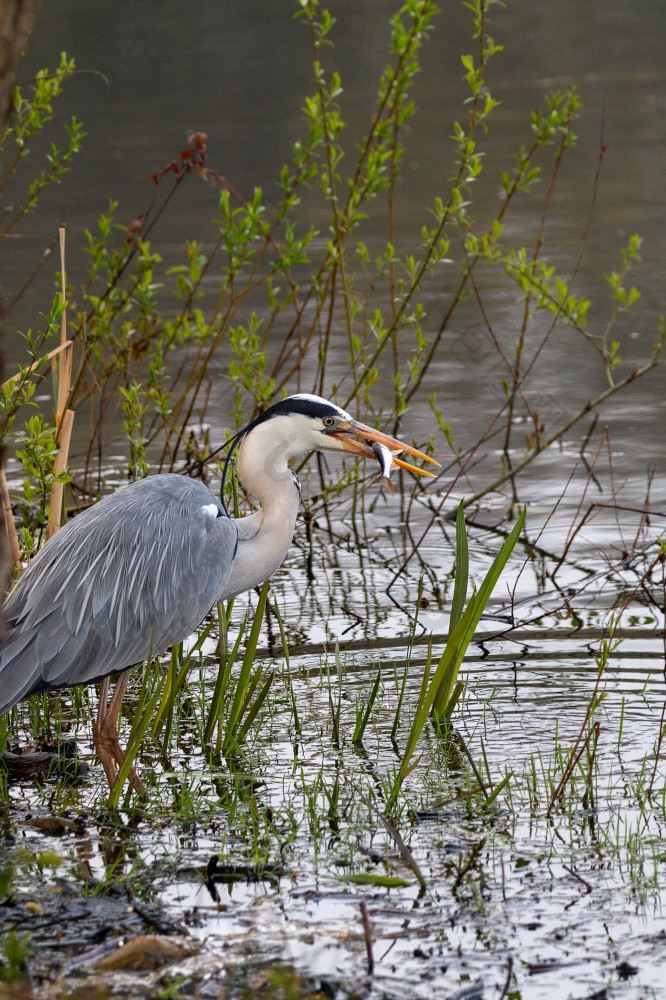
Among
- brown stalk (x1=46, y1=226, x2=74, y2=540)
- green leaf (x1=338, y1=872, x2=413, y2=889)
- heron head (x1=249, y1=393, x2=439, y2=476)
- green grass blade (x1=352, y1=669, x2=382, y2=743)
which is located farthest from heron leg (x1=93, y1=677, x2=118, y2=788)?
green leaf (x1=338, y1=872, x2=413, y2=889)

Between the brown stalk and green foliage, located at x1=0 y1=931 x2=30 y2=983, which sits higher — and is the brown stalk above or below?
above

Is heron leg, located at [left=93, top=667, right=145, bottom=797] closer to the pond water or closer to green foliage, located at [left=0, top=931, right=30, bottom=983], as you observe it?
the pond water

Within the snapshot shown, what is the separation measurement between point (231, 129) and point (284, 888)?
14474 millimetres

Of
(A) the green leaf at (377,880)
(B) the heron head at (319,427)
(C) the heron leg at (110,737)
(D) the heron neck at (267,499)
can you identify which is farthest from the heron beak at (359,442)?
(A) the green leaf at (377,880)

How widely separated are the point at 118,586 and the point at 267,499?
2.00 feet

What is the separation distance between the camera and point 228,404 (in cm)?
888

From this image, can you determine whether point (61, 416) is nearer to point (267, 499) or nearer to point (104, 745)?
point (267, 499)

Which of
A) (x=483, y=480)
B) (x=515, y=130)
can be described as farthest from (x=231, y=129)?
(x=483, y=480)

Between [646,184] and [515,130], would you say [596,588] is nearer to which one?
[646,184]

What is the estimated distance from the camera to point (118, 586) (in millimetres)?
4434

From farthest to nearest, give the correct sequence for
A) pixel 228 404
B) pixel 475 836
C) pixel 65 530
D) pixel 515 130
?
pixel 515 130 → pixel 228 404 → pixel 65 530 → pixel 475 836

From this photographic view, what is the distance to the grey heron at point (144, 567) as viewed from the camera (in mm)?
4285

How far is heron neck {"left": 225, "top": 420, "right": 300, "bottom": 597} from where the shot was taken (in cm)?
467

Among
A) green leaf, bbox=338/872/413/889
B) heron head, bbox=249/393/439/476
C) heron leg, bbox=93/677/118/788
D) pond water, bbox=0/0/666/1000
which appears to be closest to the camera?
pond water, bbox=0/0/666/1000
